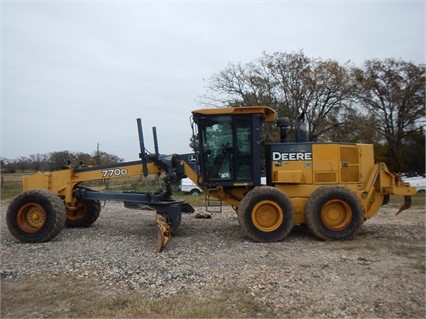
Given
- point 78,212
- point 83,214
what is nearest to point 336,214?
point 83,214

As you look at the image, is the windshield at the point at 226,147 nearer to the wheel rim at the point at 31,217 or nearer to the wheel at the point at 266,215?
the wheel at the point at 266,215

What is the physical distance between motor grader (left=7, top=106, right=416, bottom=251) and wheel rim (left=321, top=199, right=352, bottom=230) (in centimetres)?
2

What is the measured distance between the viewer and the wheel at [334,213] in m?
8.92

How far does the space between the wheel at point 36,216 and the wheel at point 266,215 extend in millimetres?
3905

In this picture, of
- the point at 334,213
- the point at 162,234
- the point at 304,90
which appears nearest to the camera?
the point at 162,234

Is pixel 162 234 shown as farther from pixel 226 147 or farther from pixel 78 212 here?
pixel 78 212

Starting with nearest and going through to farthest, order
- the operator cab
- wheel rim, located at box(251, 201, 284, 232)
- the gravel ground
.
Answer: the gravel ground < wheel rim, located at box(251, 201, 284, 232) < the operator cab

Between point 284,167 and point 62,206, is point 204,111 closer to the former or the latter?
point 284,167

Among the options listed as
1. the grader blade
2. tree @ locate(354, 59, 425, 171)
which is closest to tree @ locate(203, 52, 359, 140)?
tree @ locate(354, 59, 425, 171)

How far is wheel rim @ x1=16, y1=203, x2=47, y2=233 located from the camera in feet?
28.8

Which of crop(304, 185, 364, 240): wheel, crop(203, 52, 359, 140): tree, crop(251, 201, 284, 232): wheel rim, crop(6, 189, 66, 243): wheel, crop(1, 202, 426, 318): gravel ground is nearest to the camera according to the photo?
crop(1, 202, 426, 318): gravel ground

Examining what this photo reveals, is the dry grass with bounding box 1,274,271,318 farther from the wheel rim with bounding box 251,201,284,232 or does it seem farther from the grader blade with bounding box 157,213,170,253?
the wheel rim with bounding box 251,201,284,232

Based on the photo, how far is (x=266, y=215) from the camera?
8.89 m

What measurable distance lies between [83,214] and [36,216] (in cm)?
190
